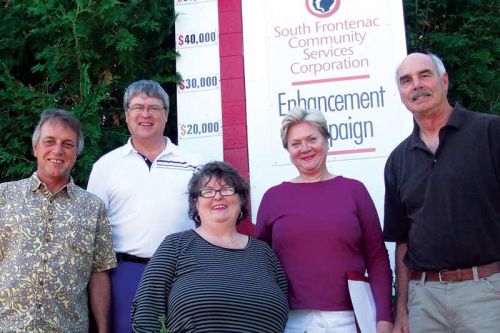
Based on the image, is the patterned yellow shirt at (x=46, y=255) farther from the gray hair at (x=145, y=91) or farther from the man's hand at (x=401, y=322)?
the man's hand at (x=401, y=322)

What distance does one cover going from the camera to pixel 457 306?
2559 mm

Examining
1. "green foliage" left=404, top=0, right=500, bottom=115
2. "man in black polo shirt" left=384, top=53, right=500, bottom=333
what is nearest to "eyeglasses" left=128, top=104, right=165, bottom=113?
"man in black polo shirt" left=384, top=53, right=500, bottom=333

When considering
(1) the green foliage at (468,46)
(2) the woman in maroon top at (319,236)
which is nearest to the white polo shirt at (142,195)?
(2) the woman in maroon top at (319,236)

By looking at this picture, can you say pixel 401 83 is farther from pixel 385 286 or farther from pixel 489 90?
pixel 489 90

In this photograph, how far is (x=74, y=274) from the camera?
9.45 ft

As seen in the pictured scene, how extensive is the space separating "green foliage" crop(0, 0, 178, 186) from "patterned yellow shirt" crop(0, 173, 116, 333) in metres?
1.00

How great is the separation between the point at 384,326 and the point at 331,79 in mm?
1860

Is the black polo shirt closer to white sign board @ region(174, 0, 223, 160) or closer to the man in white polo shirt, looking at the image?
the man in white polo shirt

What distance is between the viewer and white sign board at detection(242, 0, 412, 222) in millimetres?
4000

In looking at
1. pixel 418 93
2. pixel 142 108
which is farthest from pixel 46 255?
pixel 418 93

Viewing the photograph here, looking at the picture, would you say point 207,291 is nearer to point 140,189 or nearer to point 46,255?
point 46,255

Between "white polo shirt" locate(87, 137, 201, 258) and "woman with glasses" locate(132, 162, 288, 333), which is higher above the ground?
"white polo shirt" locate(87, 137, 201, 258)

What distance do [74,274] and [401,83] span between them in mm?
1780

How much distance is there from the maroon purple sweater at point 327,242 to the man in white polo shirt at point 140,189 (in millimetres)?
599
